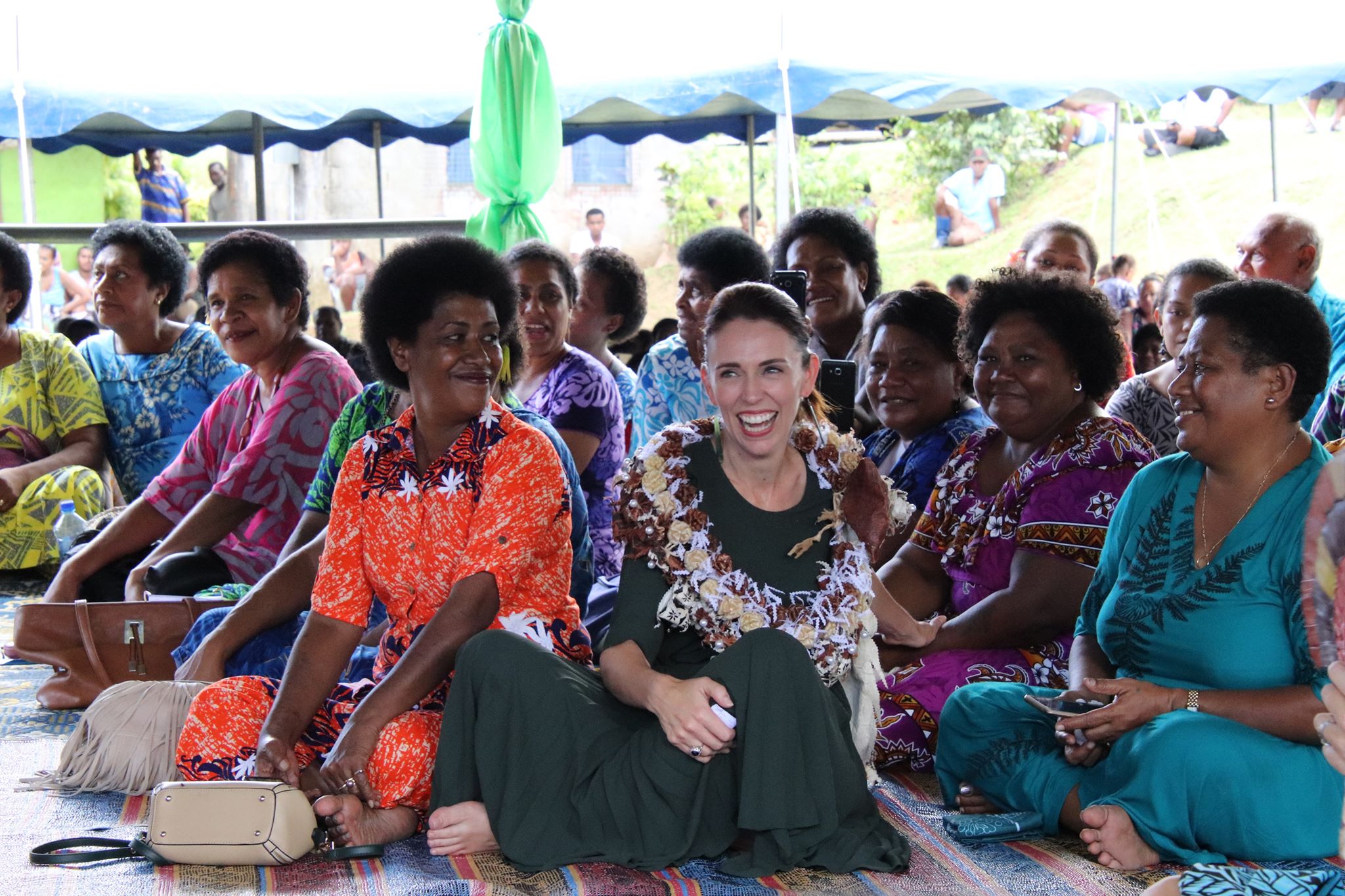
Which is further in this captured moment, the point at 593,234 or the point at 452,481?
the point at 593,234

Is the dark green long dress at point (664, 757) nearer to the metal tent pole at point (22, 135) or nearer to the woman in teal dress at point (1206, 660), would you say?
the woman in teal dress at point (1206, 660)

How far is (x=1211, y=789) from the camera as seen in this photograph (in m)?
2.73

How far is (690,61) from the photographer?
8.51m

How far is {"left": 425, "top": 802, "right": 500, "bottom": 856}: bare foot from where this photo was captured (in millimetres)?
2854

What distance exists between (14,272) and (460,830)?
4.43m

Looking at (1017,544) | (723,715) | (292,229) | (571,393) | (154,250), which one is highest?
(292,229)

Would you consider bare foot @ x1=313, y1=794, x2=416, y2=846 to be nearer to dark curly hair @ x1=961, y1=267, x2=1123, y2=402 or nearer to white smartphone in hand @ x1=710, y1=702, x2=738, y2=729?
white smartphone in hand @ x1=710, y1=702, x2=738, y2=729

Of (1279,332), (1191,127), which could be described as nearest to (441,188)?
(1191,127)

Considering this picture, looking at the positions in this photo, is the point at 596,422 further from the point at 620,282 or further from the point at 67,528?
the point at 67,528

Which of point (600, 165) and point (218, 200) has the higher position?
point (600, 165)

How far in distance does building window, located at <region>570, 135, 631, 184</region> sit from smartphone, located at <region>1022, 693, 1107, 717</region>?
53.9 ft

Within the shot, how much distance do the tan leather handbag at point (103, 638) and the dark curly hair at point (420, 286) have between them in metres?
1.13

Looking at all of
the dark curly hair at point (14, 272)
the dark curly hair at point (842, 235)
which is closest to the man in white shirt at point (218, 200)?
the dark curly hair at point (14, 272)

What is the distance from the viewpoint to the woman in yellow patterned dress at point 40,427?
5.91 m
